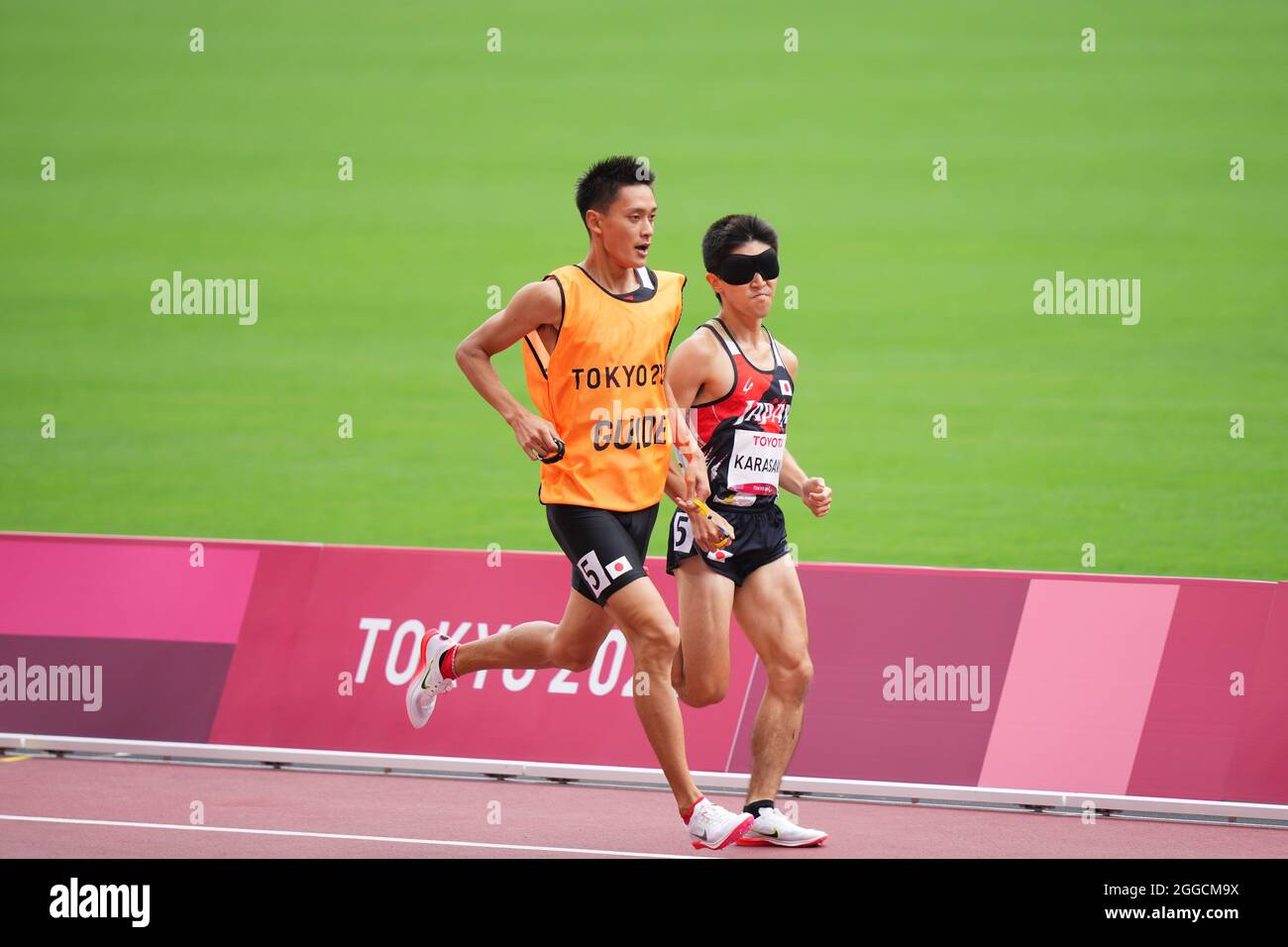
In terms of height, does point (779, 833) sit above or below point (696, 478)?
below

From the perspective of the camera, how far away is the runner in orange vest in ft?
23.5

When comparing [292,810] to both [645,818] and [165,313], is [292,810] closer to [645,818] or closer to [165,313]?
[645,818]

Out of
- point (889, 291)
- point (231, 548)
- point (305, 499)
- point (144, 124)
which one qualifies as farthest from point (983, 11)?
point (231, 548)

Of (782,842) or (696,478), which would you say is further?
(782,842)

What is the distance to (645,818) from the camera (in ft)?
27.3

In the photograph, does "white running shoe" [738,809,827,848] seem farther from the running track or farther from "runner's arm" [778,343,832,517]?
"runner's arm" [778,343,832,517]

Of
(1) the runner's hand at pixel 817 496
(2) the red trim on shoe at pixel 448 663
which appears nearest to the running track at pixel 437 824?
(2) the red trim on shoe at pixel 448 663

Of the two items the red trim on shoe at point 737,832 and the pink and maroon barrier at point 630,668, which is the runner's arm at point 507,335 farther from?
the pink and maroon barrier at point 630,668

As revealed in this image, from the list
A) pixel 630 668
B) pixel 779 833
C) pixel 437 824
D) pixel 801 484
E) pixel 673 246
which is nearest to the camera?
pixel 779 833

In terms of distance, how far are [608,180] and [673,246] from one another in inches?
562

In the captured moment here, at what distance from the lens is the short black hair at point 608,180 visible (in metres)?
7.29

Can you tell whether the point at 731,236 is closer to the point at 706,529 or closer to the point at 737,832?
the point at 706,529

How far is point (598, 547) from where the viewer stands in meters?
7.18

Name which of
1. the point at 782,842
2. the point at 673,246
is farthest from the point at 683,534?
the point at 673,246
